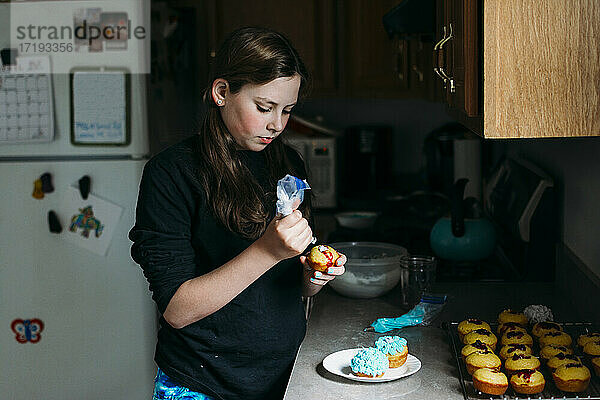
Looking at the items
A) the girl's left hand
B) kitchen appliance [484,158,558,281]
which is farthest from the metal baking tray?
kitchen appliance [484,158,558,281]

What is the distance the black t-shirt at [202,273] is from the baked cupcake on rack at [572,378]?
0.56 meters

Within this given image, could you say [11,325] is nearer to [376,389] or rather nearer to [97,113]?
[97,113]

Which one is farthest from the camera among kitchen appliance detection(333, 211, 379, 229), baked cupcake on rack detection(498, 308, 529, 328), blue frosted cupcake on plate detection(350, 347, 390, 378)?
kitchen appliance detection(333, 211, 379, 229)

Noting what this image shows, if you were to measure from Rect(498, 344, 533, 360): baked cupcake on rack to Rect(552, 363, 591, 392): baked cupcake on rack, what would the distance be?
0.34ft

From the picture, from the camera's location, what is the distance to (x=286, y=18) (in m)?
3.50

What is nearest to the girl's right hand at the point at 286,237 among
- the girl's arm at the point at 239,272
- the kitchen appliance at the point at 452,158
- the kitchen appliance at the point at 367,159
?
the girl's arm at the point at 239,272

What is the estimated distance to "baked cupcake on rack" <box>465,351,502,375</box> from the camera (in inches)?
A: 54.8

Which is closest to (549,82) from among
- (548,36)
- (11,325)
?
(548,36)

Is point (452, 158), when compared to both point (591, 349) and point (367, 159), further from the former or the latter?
point (591, 349)

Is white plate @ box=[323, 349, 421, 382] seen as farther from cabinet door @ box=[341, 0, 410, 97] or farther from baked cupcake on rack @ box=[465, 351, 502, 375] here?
Result: cabinet door @ box=[341, 0, 410, 97]

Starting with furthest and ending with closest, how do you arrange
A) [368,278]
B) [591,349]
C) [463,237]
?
[463,237]
[368,278]
[591,349]

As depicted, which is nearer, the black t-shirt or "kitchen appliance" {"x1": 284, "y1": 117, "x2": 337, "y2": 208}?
the black t-shirt

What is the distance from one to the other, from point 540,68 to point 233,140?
23.6 inches

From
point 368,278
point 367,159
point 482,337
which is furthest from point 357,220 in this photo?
point 482,337
